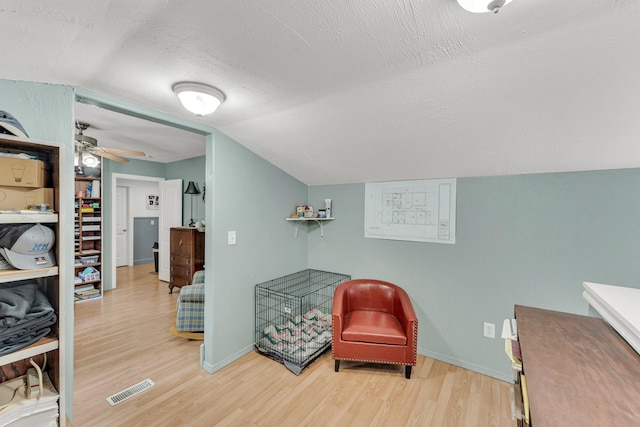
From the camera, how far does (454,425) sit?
5.67 ft

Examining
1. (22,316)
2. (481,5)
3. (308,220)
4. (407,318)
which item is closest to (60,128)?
(22,316)

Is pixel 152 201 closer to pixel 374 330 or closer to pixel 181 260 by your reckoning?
pixel 181 260

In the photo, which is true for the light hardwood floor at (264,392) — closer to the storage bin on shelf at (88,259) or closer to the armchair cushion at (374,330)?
the armchair cushion at (374,330)

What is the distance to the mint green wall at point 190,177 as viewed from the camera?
4.52 m

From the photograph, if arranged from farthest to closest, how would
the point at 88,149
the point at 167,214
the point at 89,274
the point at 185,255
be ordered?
the point at 167,214, the point at 185,255, the point at 89,274, the point at 88,149

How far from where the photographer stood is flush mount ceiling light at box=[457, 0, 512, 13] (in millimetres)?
819

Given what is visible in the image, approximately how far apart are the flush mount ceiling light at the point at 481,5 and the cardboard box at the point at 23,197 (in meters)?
1.91

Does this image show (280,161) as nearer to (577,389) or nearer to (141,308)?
(577,389)

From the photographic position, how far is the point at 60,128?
1.44 m

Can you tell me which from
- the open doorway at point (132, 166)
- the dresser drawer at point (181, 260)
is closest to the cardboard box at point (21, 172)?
the open doorway at point (132, 166)

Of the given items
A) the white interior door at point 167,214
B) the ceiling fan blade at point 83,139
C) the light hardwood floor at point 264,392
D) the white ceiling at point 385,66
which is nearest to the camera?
the white ceiling at point 385,66

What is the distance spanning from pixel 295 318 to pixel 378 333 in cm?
97

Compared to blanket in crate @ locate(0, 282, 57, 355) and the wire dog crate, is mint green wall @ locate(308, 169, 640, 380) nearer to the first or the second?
the wire dog crate

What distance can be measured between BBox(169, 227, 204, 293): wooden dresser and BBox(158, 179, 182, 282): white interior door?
→ 529 mm
